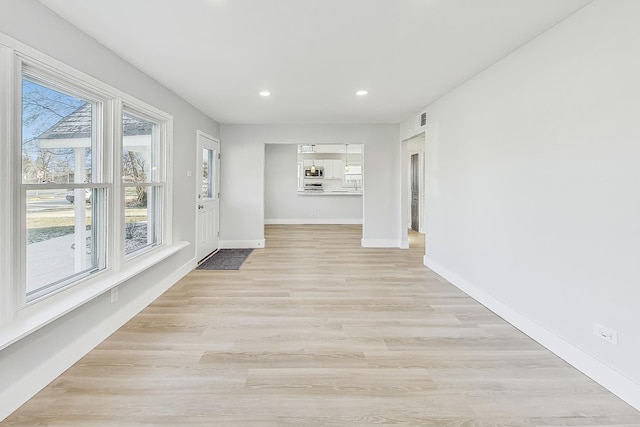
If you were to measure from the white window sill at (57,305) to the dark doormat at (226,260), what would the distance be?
1.78 meters

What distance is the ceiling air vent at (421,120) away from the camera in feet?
15.8

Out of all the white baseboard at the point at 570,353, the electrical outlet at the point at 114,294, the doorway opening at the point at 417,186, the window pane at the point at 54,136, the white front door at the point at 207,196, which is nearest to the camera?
the white baseboard at the point at 570,353

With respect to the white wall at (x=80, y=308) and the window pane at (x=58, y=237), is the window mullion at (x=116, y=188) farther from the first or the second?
the white wall at (x=80, y=308)

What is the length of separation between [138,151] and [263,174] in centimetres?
290

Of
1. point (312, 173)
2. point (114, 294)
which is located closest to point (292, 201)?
point (312, 173)

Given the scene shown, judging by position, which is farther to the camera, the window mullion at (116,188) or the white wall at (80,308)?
the window mullion at (116,188)

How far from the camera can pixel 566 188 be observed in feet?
7.34

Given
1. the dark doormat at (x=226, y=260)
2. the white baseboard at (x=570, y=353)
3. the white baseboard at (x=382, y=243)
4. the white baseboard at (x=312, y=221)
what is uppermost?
the white baseboard at (x=312, y=221)

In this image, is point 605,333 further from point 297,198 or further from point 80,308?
point 297,198

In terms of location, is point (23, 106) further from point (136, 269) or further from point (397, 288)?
point (397, 288)

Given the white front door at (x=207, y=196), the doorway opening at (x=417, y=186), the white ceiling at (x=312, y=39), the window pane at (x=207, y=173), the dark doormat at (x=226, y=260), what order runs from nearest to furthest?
the white ceiling at (x=312, y=39) → the dark doormat at (x=226, y=260) → the white front door at (x=207, y=196) → the window pane at (x=207, y=173) → the doorway opening at (x=417, y=186)

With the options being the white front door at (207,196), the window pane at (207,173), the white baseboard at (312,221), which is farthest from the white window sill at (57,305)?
the white baseboard at (312,221)

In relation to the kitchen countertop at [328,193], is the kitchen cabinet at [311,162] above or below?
above

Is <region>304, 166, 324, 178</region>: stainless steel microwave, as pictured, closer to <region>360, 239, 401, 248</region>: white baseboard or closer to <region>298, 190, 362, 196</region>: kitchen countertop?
<region>298, 190, 362, 196</region>: kitchen countertop
